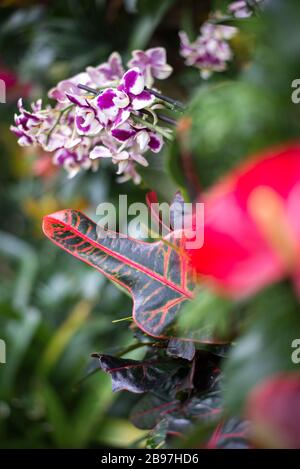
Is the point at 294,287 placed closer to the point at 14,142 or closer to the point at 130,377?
the point at 130,377

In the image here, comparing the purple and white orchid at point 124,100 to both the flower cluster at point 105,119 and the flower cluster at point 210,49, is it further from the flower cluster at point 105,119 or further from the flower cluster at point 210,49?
the flower cluster at point 210,49

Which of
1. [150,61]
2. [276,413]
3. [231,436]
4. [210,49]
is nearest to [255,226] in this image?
[276,413]

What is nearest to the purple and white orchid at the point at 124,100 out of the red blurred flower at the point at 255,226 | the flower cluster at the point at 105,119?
the flower cluster at the point at 105,119

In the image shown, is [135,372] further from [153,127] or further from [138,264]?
[153,127]

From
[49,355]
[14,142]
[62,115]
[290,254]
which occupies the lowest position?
[49,355]
